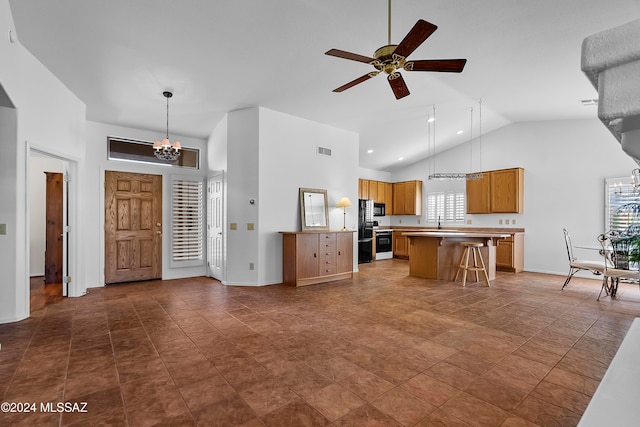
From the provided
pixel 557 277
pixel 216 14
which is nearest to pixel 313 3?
pixel 216 14

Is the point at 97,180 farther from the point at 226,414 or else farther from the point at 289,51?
the point at 226,414

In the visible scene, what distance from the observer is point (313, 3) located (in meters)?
3.18

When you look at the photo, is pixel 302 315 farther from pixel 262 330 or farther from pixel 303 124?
pixel 303 124

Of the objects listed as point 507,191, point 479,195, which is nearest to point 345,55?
point 507,191

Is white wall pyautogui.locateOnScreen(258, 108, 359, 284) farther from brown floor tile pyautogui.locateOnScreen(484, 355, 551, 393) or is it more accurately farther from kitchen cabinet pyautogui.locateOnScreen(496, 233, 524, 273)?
brown floor tile pyautogui.locateOnScreen(484, 355, 551, 393)

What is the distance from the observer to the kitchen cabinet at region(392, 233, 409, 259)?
9.12m

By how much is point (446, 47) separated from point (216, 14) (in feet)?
8.96

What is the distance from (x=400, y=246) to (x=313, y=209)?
419 cm

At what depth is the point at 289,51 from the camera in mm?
3877

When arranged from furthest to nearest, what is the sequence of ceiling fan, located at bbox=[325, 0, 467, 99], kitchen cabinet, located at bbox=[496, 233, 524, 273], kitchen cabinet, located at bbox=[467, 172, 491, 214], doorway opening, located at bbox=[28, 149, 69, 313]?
1. kitchen cabinet, located at bbox=[467, 172, 491, 214]
2. kitchen cabinet, located at bbox=[496, 233, 524, 273]
3. doorway opening, located at bbox=[28, 149, 69, 313]
4. ceiling fan, located at bbox=[325, 0, 467, 99]

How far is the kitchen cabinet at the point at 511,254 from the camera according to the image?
700 centimetres

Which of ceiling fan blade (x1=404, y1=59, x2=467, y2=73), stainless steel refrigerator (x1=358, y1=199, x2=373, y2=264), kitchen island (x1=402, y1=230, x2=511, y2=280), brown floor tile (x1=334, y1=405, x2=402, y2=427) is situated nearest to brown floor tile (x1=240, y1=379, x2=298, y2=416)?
brown floor tile (x1=334, y1=405, x2=402, y2=427)

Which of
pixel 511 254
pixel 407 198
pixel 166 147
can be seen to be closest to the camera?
pixel 166 147

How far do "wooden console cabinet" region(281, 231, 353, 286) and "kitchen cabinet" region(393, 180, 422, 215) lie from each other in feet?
12.3
